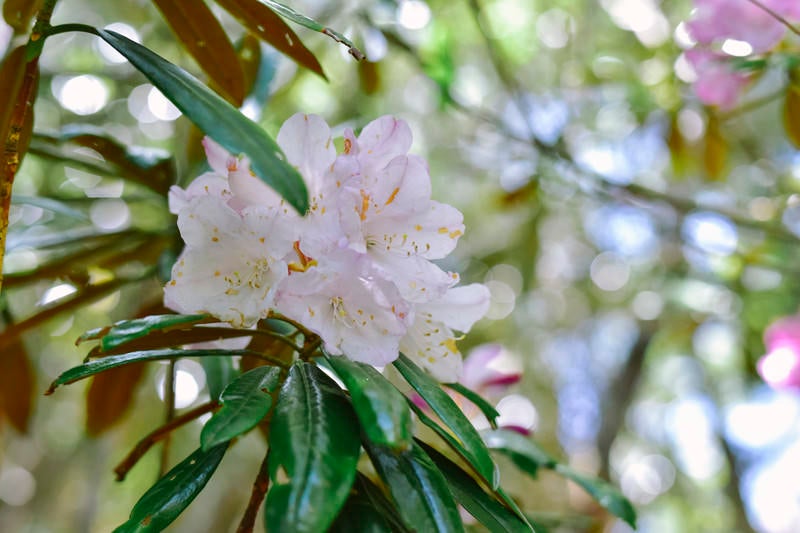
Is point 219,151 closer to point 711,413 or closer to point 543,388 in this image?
point 543,388

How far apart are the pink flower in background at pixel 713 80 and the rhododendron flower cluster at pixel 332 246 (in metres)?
0.84

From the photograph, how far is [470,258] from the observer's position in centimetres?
207

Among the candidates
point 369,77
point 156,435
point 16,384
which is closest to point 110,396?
point 16,384

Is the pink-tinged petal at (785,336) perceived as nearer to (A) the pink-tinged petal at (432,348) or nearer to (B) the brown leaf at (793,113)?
(B) the brown leaf at (793,113)

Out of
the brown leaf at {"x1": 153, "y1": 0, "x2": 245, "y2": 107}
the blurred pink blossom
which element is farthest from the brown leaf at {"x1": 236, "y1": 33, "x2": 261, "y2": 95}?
the blurred pink blossom

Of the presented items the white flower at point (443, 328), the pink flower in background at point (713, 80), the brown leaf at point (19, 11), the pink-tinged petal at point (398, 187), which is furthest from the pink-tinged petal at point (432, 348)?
the pink flower in background at point (713, 80)

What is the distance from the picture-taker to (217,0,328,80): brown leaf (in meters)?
0.68

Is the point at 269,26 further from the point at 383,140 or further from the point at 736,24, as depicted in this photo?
the point at 736,24

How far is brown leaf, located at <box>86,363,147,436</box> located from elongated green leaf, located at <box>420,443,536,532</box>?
0.62 m

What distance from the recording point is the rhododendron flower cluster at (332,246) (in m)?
0.58

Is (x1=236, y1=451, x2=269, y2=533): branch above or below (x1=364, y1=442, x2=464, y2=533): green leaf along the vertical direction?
below

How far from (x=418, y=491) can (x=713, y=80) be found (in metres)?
1.12

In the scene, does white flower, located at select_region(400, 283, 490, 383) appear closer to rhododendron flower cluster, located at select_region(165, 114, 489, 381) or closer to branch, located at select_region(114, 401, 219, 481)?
rhododendron flower cluster, located at select_region(165, 114, 489, 381)

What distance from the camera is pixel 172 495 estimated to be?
0.54 meters
